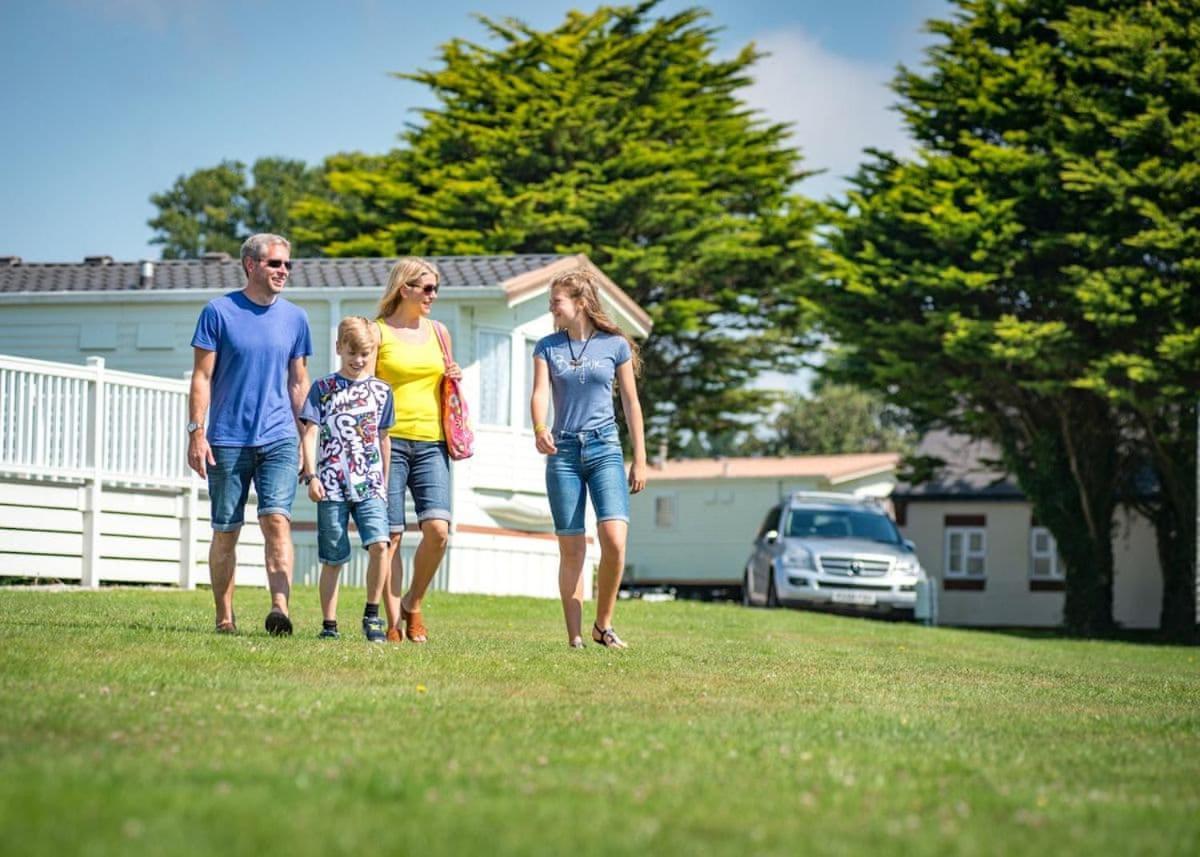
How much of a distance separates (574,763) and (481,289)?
18.5 m

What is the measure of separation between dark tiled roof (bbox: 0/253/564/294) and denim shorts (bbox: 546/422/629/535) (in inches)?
551

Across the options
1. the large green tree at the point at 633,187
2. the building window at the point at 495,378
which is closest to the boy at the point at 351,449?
the building window at the point at 495,378

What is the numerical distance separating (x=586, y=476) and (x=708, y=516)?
138 feet

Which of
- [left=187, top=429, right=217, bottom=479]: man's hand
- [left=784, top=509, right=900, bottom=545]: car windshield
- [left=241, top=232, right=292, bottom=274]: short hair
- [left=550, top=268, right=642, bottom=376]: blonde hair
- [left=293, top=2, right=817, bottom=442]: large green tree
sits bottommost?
[left=784, top=509, right=900, bottom=545]: car windshield

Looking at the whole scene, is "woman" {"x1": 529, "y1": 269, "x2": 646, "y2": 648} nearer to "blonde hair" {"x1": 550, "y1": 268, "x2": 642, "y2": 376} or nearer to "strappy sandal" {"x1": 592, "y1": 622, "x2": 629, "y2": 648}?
"blonde hair" {"x1": 550, "y1": 268, "x2": 642, "y2": 376}

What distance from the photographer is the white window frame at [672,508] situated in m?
52.5

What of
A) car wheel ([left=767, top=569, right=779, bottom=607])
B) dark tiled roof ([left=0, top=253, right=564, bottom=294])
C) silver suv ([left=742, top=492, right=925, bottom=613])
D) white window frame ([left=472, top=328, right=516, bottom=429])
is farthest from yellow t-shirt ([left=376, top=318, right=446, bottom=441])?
car wheel ([left=767, top=569, right=779, bottom=607])

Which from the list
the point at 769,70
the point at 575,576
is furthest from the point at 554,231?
the point at 575,576

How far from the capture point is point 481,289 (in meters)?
23.7

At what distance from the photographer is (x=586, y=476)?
10.0 m

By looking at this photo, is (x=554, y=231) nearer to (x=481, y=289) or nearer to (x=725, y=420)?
(x=725, y=420)

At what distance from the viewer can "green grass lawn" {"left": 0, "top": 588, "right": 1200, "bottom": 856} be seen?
4.28m

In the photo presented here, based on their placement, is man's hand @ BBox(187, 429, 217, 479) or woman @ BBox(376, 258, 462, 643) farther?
woman @ BBox(376, 258, 462, 643)

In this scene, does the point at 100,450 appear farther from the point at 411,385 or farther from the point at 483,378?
the point at 483,378
